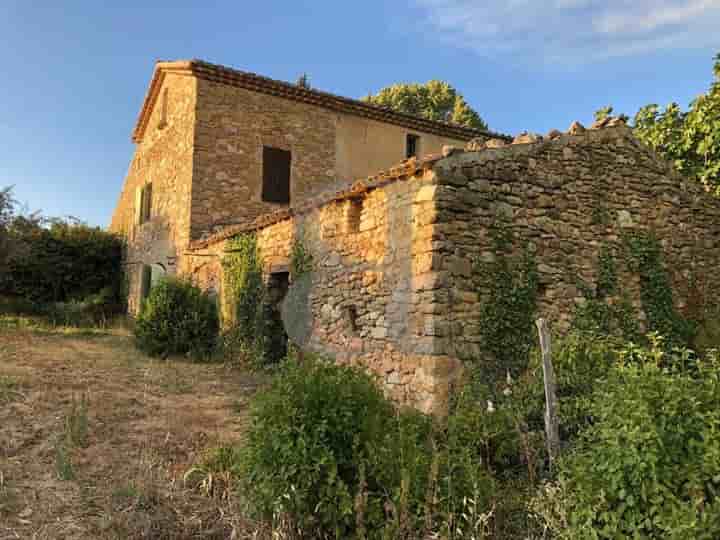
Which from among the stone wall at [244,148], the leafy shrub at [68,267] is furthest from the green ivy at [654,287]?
the leafy shrub at [68,267]

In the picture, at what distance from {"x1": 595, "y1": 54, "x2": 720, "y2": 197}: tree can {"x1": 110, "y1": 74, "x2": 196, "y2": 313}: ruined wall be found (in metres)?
9.41

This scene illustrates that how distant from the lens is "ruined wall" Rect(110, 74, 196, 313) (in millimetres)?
12375

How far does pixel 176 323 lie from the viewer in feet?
34.5

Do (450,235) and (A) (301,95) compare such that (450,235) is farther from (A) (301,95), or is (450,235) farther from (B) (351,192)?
(A) (301,95)

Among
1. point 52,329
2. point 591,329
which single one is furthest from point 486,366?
point 52,329

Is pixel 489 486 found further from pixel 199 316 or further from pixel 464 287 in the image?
pixel 199 316

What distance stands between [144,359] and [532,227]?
284 inches

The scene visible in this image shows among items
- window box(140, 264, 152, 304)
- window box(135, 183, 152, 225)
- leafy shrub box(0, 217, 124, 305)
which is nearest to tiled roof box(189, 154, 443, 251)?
window box(140, 264, 152, 304)

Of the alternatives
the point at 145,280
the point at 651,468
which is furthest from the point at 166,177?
the point at 651,468

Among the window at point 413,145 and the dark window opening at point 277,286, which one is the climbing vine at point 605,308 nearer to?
the dark window opening at point 277,286

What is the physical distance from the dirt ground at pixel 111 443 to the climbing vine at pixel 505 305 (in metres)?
2.71

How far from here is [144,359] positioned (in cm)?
992

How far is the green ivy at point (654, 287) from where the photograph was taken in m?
6.88

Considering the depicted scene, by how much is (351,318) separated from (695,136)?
7.90m
